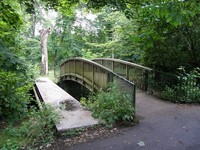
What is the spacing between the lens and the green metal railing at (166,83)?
20.6 ft

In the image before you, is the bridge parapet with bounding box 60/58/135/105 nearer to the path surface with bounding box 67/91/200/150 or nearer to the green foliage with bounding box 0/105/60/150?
the path surface with bounding box 67/91/200/150

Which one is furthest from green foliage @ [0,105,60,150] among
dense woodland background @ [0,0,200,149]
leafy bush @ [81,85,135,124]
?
leafy bush @ [81,85,135,124]

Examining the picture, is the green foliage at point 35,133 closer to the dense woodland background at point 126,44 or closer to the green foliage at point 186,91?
the dense woodland background at point 126,44

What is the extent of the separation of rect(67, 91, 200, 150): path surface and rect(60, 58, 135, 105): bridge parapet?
0.85 metres

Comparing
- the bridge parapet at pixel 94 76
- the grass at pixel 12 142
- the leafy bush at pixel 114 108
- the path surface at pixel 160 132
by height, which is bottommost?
the grass at pixel 12 142

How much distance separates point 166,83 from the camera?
6855 millimetres

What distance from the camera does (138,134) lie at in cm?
404

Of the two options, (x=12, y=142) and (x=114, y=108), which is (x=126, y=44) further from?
(x=12, y=142)

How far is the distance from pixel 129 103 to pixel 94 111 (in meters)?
0.95

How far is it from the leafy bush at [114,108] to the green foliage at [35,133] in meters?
1.07

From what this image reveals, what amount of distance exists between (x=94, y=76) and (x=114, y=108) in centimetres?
346

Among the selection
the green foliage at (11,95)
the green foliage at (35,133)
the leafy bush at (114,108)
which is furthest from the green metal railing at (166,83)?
the green foliage at (11,95)

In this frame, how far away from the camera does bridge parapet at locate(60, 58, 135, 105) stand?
5195 mm

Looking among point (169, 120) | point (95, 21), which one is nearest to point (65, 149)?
point (169, 120)
